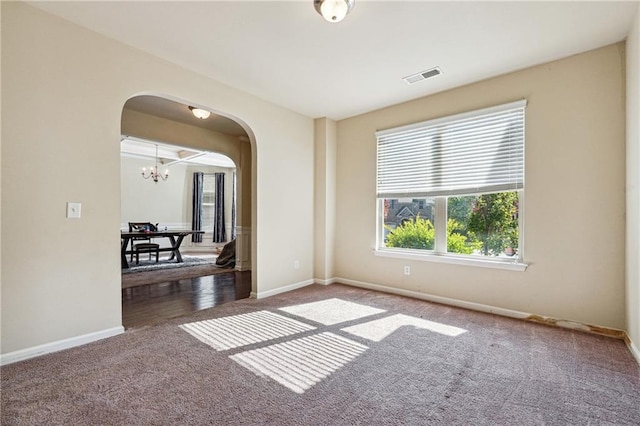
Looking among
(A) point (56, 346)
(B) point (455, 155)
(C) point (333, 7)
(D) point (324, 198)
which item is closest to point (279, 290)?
(D) point (324, 198)

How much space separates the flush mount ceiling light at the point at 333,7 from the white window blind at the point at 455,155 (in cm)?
208

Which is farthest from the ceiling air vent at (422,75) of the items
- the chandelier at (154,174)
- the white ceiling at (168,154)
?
the chandelier at (154,174)

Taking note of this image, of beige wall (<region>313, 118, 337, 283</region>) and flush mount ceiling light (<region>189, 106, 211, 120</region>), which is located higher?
flush mount ceiling light (<region>189, 106, 211, 120</region>)

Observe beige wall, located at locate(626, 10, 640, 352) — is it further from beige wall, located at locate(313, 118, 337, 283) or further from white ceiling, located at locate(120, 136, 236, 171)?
white ceiling, located at locate(120, 136, 236, 171)

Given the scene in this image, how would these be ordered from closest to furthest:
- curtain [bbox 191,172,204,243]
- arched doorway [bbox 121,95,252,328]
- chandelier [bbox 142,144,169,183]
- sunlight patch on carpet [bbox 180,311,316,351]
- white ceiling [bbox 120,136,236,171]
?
sunlight patch on carpet [bbox 180,311,316,351], arched doorway [bbox 121,95,252,328], white ceiling [bbox 120,136,236,171], chandelier [bbox 142,144,169,183], curtain [bbox 191,172,204,243]

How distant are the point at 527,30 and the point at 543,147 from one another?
114 centimetres

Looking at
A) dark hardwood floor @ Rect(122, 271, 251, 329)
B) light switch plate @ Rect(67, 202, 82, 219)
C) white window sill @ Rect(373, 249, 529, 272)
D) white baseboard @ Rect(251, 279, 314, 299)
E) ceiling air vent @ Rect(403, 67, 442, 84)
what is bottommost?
dark hardwood floor @ Rect(122, 271, 251, 329)

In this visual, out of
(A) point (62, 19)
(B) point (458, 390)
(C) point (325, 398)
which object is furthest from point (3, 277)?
(B) point (458, 390)

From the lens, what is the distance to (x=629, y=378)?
6.53 ft

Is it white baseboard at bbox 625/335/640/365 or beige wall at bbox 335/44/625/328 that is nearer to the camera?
white baseboard at bbox 625/335/640/365

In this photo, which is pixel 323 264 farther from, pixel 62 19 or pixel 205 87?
pixel 62 19

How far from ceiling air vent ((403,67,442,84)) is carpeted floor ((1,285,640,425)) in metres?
2.66

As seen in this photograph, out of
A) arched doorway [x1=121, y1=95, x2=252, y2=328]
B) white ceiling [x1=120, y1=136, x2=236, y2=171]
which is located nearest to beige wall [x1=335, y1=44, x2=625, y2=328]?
arched doorway [x1=121, y1=95, x2=252, y2=328]

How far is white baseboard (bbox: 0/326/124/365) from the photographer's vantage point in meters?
2.15
